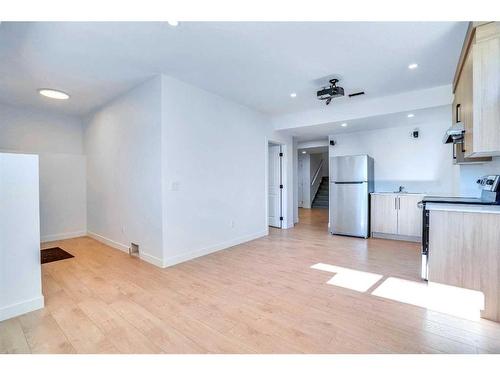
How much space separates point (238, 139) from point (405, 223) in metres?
3.47

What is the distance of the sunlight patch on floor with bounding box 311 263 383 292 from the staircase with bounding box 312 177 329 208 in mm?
7329

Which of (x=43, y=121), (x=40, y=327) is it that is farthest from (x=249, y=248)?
(x=43, y=121)

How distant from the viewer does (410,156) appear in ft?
16.2

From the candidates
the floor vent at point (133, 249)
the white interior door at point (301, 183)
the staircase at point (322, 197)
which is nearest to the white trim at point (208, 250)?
the floor vent at point (133, 249)

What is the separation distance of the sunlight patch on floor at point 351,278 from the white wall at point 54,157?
486cm

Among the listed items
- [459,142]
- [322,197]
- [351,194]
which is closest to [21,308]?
[459,142]

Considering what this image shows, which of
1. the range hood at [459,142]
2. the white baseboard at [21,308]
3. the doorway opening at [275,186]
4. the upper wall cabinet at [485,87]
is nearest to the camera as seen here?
the upper wall cabinet at [485,87]

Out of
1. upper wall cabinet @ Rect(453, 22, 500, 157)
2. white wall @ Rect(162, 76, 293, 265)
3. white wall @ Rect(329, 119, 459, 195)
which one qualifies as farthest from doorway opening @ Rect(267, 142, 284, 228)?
upper wall cabinet @ Rect(453, 22, 500, 157)

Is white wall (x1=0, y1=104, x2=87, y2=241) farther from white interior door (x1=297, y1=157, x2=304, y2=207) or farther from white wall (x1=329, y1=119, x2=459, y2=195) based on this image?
white interior door (x1=297, y1=157, x2=304, y2=207)

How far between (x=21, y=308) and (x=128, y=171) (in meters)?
2.13

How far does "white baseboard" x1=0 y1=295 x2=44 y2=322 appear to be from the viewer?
200cm

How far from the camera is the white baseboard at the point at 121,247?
3241 millimetres

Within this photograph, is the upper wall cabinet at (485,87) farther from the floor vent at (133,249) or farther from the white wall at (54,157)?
the white wall at (54,157)
